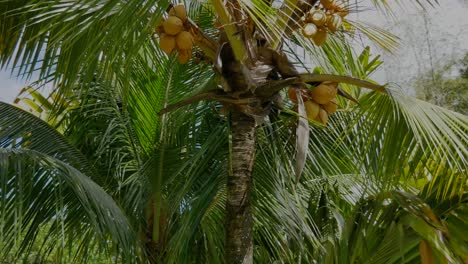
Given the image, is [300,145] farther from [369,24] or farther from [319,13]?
[369,24]

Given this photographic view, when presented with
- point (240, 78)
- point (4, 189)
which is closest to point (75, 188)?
point (4, 189)

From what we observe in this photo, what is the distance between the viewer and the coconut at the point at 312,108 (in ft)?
9.49

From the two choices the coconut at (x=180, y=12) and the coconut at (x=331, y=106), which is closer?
the coconut at (x=180, y=12)

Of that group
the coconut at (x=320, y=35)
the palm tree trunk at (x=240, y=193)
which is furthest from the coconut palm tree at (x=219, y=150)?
the coconut at (x=320, y=35)

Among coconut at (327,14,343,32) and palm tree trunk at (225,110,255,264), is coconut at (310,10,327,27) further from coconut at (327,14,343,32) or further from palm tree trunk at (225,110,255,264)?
palm tree trunk at (225,110,255,264)

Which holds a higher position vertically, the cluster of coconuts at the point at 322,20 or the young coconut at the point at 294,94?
the cluster of coconuts at the point at 322,20

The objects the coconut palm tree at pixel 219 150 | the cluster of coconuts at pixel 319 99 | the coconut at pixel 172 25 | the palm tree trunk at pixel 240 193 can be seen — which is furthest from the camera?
the palm tree trunk at pixel 240 193

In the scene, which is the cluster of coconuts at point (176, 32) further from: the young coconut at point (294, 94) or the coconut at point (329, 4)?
the coconut at point (329, 4)

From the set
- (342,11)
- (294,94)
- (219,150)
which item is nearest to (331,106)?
(294,94)

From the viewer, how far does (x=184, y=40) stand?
2682 mm

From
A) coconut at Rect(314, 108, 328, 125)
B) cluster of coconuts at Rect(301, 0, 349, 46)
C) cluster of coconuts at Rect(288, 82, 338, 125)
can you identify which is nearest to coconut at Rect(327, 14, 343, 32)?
cluster of coconuts at Rect(301, 0, 349, 46)

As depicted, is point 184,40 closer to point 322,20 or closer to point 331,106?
point 322,20

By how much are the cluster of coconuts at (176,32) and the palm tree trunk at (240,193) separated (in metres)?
0.47

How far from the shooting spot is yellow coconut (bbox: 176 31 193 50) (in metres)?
2.68
